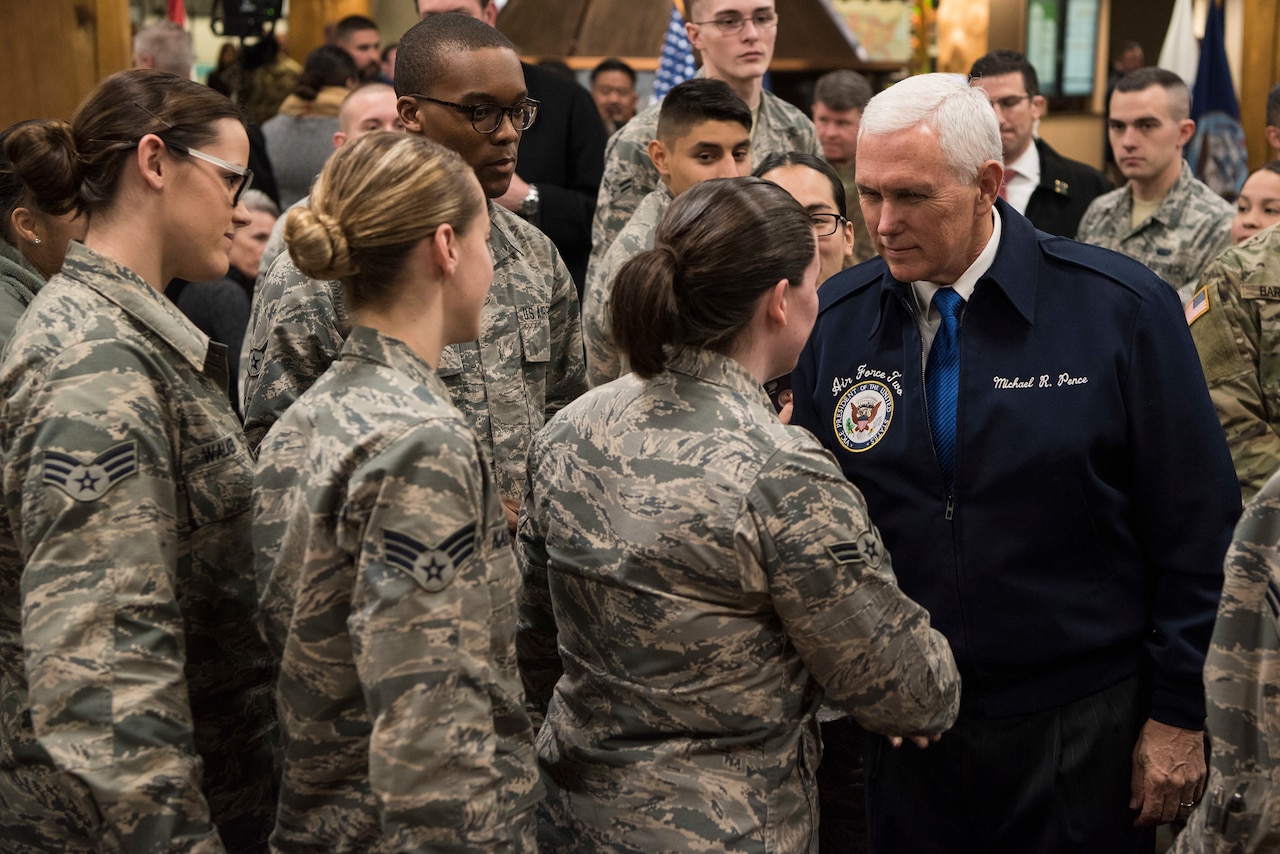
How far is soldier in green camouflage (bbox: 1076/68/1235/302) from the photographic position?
14.2 ft

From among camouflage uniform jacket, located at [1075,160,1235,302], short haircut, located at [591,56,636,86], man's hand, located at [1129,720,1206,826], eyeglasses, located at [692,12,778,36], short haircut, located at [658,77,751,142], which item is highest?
eyeglasses, located at [692,12,778,36]

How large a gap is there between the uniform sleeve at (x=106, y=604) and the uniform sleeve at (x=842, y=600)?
0.72m

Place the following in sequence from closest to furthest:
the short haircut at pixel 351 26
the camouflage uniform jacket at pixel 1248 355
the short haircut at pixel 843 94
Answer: the camouflage uniform jacket at pixel 1248 355 → the short haircut at pixel 843 94 → the short haircut at pixel 351 26

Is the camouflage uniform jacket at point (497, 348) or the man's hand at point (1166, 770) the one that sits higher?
the camouflage uniform jacket at point (497, 348)

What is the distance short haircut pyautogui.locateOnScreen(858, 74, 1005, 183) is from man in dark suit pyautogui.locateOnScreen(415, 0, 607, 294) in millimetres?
1873

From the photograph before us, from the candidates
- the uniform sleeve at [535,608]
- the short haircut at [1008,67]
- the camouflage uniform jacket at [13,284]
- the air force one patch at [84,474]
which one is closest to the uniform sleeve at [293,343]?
the camouflage uniform jacket at [13,284]

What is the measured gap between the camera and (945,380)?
2.01 meters

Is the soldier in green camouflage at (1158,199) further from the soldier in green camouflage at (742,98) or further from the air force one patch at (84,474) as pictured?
the air force one patch at (84,474)

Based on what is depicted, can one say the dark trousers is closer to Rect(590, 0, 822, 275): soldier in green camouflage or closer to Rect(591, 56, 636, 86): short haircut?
Rect(590, 0, 822, 275): soldier in green camouflage

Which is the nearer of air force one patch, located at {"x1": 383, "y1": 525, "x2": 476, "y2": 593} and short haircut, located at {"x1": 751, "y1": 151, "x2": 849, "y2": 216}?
air force one patch, located at {"x1": 383, "y1": 525, "x2": 476, "y2": 593}

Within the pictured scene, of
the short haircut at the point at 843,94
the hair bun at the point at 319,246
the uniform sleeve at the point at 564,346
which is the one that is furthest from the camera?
the short haircut at the point at 843,94

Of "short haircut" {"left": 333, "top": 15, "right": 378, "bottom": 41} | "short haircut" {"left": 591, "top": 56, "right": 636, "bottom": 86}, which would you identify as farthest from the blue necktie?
"short haircut" {"left": 591, "top": 56, "right": 636, "bottom": 86}

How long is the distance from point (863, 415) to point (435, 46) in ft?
3.37

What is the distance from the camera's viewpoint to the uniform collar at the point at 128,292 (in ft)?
5.52
